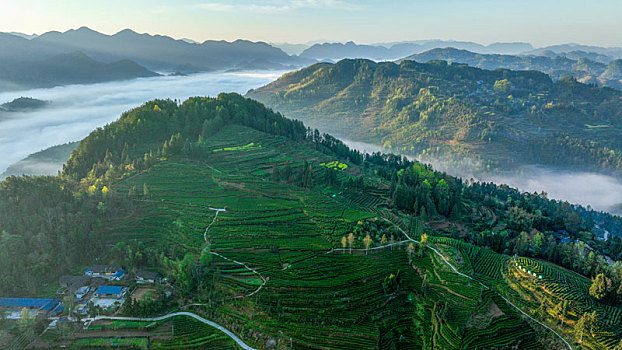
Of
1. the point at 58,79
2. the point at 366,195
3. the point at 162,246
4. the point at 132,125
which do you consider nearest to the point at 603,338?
the point at 366,195

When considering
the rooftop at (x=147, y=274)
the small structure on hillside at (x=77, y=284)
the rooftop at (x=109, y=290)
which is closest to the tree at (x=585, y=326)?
the rooftop at (x=147, y=274)

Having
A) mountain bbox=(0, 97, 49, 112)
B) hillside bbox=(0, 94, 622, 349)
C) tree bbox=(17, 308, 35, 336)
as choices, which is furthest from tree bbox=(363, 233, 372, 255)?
mountain bbox=(0, 97, 49, 112)

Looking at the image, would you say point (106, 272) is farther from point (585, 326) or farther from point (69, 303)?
point (585, 326)

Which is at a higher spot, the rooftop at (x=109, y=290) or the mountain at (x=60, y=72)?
the mountain at (x=60, y=72)

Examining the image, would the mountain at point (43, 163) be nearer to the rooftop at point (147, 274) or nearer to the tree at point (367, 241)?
the rooftop at point (147, 274)

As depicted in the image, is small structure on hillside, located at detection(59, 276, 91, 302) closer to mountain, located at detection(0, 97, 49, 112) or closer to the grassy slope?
the grassy slope

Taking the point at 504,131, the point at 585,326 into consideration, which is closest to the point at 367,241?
the point at 585,326
